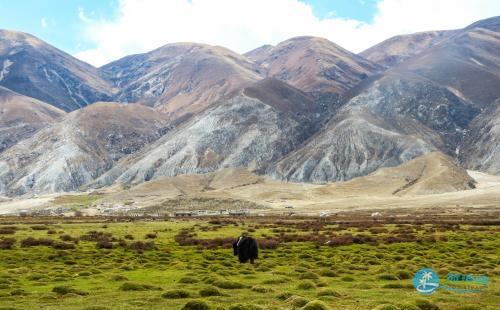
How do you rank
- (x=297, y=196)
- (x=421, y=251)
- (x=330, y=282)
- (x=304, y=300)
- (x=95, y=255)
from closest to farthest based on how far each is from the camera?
(x=304, y=300), (x=330, y=282), (x=95, y=255), (x=421, y=251), (x=297, y=196)

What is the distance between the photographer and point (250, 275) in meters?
32.6

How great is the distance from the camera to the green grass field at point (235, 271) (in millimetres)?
22375

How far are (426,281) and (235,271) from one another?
1708 cm

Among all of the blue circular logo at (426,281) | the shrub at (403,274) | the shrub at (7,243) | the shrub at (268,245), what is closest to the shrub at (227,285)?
the blue circular logo at (426,281)

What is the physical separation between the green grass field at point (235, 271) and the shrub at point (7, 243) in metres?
0.09

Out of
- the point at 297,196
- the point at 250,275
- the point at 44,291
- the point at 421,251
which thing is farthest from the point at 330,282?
the point at 297,196

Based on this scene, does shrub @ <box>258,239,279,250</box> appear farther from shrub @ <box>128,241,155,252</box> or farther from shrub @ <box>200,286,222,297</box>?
shrub @ <box>200,286,222,297</box>

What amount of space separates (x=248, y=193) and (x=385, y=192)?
173 feet

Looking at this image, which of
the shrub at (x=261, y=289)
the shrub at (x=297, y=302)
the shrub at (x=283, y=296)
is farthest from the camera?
the shrub at (x=261, y=289)

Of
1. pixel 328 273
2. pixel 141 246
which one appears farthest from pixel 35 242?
pixel 328 273

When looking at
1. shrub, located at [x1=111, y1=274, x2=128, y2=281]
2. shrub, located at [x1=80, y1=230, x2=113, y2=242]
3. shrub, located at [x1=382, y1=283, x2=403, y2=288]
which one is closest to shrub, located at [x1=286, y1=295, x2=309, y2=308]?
shrub, located at [x1=382, y1=283, x2=403, y2=288]

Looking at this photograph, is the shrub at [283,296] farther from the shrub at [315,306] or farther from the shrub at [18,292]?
the shrub at [18,292]

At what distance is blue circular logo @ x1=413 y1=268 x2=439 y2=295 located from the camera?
1938 cm

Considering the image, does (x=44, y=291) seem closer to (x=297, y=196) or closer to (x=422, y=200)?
(x=422, y=200)
